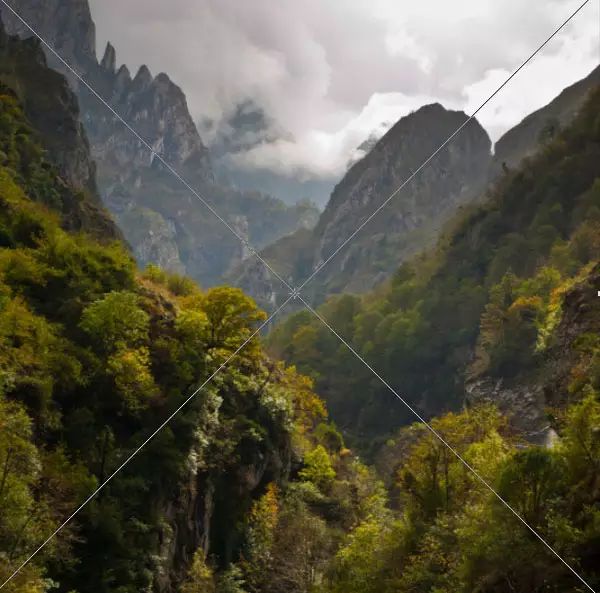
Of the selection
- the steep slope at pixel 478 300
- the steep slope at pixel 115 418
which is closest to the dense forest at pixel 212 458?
the steep slope at pixel 115 418

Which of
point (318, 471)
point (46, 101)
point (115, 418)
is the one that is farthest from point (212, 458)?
point (46, 101)

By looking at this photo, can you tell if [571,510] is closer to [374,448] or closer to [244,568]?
[244,568]

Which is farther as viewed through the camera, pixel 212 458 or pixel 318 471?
pixel 318 471

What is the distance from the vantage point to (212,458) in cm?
3325

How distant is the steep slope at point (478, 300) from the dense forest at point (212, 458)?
5238 millimetres

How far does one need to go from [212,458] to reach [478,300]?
67513 mm

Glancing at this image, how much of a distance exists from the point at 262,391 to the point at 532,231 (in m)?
63.6

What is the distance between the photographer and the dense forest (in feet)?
57.6

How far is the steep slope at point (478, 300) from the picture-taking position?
230ft

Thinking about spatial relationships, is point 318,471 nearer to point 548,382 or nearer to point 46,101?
point 548,382

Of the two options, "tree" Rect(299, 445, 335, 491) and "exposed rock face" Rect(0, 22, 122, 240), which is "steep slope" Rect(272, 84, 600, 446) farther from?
"exposed rock face" Rect(0, 22, 122, 240)

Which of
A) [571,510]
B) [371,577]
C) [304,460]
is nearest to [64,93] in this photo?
[304,460]

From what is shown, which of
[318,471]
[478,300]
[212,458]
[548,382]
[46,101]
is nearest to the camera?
[212,458]

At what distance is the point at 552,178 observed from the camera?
92.2m
